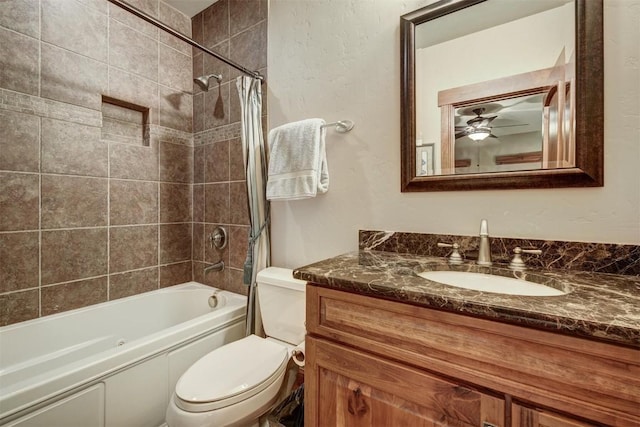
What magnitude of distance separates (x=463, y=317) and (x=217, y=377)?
3.22 ft

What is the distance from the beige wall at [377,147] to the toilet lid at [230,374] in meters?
0.49

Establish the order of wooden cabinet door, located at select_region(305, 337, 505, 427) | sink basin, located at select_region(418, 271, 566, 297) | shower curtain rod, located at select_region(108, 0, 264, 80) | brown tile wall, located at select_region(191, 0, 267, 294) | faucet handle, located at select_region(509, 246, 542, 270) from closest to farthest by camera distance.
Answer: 1. wooden cabinet door, located at select_region(305, 337, 505, 427)
2. sink basin, located at select_region(418, 271, 566, 297)
3. faucet handle, located at select_region(509, 246, 542, 270)
4. shower curtain rod, located at select_region(108, 0, 264, 80)
5. brown tile wall, located at select_region(191, 0, 267, 294)

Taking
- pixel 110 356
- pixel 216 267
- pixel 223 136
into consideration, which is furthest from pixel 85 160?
pixel 110 356

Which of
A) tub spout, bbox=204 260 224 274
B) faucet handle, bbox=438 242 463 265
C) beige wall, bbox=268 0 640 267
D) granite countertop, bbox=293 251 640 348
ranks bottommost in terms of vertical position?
tub spout, bbox=204 260 224 274

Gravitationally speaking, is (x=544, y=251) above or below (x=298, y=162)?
below

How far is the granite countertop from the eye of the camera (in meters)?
0.53

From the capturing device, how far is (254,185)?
5.21 ft

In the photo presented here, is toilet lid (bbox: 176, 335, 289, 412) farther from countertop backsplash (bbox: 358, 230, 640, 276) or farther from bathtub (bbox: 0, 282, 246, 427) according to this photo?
countertop backsplash (bbox: 358, 230, 640, 276)

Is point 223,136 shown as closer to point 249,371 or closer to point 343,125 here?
point 343,125

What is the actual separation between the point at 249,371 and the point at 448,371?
837mm

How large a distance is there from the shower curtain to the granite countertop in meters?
A: 0.67

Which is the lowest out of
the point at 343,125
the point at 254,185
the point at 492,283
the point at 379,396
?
the point at 379,396

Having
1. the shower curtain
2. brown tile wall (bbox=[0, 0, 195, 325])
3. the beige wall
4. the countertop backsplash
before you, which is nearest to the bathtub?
brown tile wall (bbox=[0, 0, 195, 325])

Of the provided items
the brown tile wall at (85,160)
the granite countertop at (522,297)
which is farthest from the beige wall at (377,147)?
the brown tile wall at (85,160)
